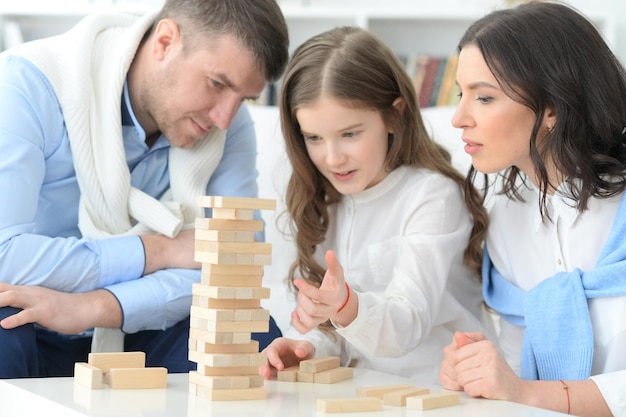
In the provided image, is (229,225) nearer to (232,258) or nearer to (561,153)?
(232,258)

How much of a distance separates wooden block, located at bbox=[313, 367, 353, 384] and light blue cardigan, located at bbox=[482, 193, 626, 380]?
12.9 inches

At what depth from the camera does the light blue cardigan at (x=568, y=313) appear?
1.36 m

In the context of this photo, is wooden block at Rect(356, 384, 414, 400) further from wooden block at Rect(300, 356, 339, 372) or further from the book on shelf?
the book on shelf

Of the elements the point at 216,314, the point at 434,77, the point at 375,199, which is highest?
the point at 434,77

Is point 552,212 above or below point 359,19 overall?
below

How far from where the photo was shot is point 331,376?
1.33 m

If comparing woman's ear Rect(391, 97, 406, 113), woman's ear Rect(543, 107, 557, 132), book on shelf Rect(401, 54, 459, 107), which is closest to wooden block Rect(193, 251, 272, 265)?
woman's ear Rect(543, 107, 557, 132)

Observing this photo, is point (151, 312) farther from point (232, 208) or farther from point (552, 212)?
point (552, 212)

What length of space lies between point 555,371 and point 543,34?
564 millimetres

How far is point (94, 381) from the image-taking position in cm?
116

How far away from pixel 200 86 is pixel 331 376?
2.33ft

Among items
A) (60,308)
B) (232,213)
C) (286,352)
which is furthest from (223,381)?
(60,308)

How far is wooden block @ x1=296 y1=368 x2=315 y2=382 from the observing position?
1338 mm

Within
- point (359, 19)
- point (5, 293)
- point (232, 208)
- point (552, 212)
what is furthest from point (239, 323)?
point (359, 19)
